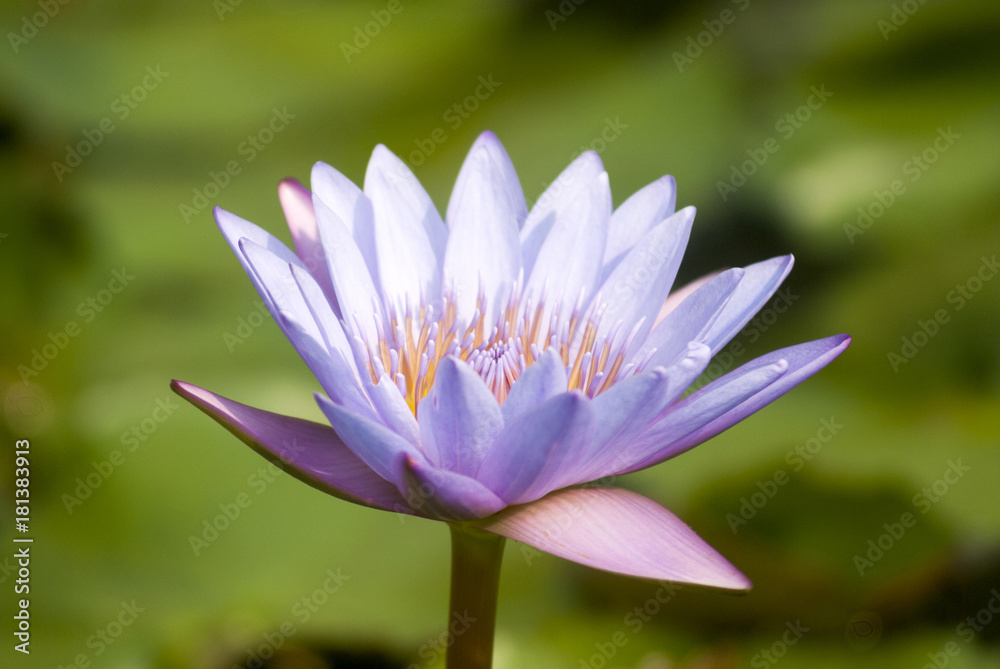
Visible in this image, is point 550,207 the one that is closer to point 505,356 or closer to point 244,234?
point 505,356

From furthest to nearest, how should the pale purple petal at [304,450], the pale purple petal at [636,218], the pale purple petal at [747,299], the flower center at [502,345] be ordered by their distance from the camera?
the pale purple petal at [636,218]
the flower center at [502,345]
the pale purple petal at [747,299]
the pale purple petal at [304,450]

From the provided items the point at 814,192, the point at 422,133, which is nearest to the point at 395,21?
the point at 422,133

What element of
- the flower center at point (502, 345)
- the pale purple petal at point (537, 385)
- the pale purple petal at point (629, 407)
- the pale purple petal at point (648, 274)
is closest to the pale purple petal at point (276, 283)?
the flower center at point (502, 345)

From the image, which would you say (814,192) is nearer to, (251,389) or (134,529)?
(251,389)

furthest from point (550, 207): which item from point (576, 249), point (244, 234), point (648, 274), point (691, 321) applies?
point (244, 234)

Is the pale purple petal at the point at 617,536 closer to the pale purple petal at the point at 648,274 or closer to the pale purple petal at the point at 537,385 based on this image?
the pale purple petal at the point at 537,385

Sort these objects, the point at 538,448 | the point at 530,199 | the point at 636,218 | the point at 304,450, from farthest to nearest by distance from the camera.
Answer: the point at 530,199
the point at 636,218
the point at 304,450
the point at 538,448

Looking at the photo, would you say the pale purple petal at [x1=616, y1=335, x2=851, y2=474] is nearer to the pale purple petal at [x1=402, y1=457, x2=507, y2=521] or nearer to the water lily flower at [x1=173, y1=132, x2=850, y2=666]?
the water lily flower at [x1=173, y1=132, x2=850, y2=666]
